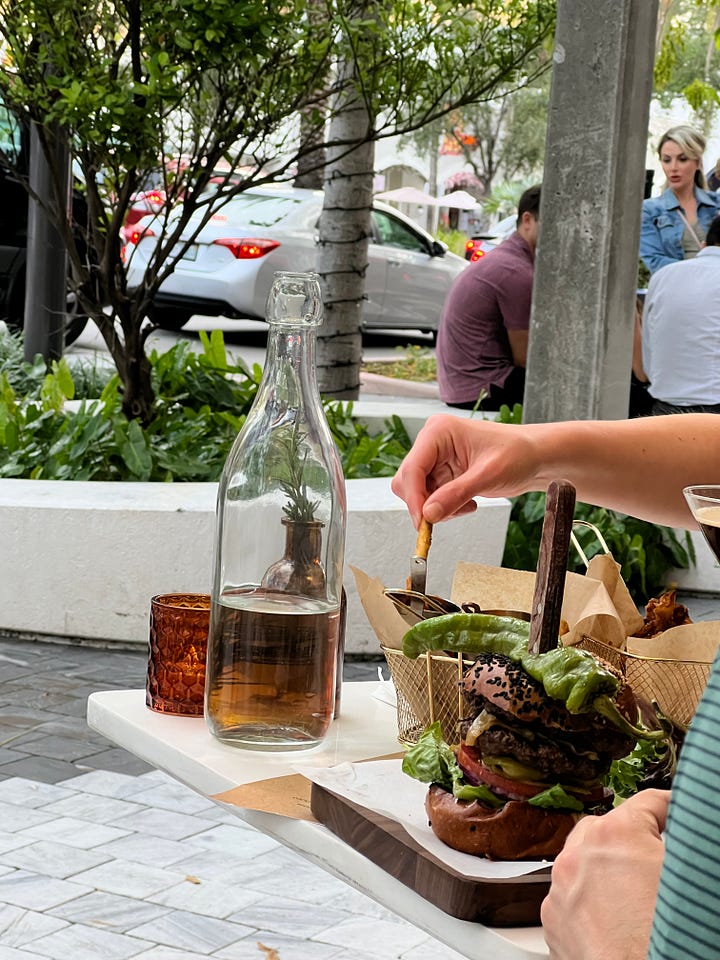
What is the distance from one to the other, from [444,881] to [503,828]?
76 mm

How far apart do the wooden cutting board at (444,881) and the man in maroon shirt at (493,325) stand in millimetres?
6102

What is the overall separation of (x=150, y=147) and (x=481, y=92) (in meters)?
1.80

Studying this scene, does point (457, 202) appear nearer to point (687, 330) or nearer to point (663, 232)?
point (663, 232)

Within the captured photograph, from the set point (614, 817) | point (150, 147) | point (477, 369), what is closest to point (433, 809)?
point (614, 817)

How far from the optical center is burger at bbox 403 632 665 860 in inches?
48.9

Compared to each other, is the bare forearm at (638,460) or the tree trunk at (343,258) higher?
the tree trunk at (343,258)

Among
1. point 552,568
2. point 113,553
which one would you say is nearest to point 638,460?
point 552,568

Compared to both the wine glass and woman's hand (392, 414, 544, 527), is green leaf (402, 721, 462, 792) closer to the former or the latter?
the wine glass

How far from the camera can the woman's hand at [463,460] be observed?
1.86 meters

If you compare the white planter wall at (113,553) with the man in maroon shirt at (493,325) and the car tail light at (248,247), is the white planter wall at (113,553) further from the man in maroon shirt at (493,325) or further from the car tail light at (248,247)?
the car tail light at (248,247)

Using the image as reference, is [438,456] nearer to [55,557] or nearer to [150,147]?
[55,557]

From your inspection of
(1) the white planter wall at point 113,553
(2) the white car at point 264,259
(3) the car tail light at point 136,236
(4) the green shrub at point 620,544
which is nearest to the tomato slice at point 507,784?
(1) the white planter wall at point 113,553

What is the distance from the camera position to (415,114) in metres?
6.61

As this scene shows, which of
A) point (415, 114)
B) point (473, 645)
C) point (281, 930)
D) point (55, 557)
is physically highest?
point (415, 114)
